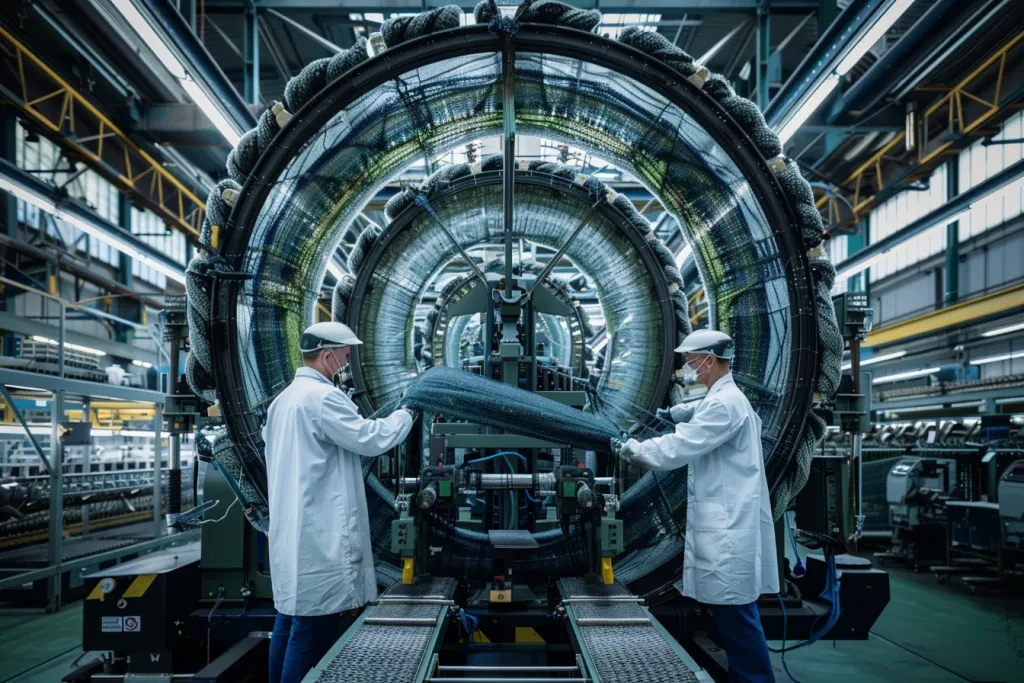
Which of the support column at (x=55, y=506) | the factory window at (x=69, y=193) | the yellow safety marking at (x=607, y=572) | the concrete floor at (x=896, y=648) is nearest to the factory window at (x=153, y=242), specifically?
the factory window at (x=69, y=193)

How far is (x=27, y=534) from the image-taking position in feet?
21.2

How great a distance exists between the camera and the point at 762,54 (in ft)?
21.2

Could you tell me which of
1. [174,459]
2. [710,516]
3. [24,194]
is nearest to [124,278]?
[24,194]

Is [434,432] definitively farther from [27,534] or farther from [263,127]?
[27,534]

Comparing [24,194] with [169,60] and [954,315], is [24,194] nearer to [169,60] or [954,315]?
[169,60]

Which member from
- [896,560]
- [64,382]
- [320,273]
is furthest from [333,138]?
[896,560]

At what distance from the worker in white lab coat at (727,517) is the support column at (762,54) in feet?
14.3

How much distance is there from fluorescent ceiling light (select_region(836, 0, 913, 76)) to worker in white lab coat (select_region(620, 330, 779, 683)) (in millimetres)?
2538

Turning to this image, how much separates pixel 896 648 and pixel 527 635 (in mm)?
2892

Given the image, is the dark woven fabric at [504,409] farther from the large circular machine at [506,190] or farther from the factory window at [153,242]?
the factory window at [153,242]

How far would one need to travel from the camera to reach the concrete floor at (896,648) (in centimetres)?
414

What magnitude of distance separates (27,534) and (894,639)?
7.19 meters

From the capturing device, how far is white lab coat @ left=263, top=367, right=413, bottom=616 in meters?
2.74

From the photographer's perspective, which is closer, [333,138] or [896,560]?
[333,138]
